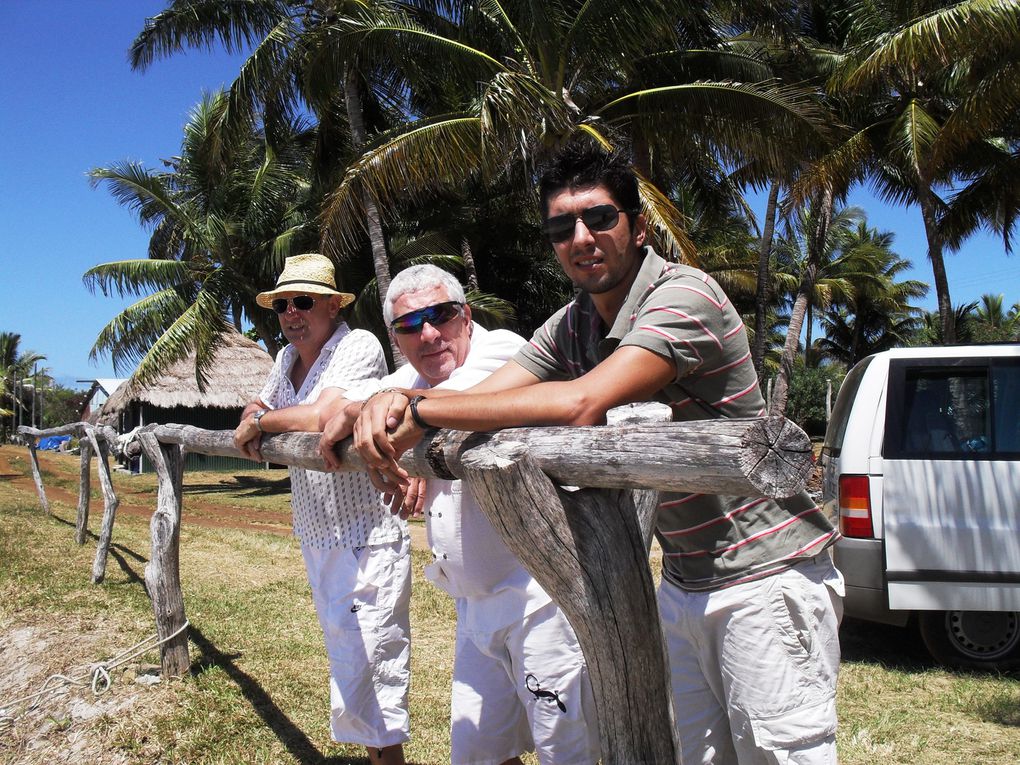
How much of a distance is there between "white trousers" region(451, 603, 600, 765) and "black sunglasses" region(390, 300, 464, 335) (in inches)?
37.9

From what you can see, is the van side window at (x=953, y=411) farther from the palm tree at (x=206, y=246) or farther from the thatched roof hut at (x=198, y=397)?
the thatched roof hut at (x=198, y=397)

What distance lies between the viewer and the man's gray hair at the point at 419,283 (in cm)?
283

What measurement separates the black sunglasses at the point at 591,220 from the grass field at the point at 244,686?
282cm

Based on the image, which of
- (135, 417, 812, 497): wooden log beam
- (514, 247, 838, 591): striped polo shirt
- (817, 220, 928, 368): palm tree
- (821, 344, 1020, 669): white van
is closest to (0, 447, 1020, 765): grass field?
(821, 344, 1020, 669): white van

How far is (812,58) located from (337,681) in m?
18.8

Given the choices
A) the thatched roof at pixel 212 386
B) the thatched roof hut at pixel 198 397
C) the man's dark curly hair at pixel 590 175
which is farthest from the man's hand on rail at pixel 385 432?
the thatched roof at pixel 212 386

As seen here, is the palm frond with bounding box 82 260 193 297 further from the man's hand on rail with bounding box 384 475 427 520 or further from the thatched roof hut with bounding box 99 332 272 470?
the man's hand on rail with bounding box 384 475 427 520

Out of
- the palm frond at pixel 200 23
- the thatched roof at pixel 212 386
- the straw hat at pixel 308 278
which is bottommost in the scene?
the straw hat at pixel 308 278

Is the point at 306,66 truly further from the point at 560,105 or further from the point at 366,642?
the point at 366,642

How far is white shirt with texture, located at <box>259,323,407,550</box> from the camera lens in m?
3.36

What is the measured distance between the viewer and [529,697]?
256 cm

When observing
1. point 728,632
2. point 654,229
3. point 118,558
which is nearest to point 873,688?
point 728,632

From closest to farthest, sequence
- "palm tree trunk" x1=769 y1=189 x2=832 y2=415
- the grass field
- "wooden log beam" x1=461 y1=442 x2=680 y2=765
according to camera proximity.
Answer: "wooden log beam" x1=461 y1=442 x2=680 y2=765 < the grass field < "palm tree trunk" x1=769 y1=189 x2=832 y2=415

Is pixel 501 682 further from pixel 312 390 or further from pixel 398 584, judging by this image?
pixel 312 390
